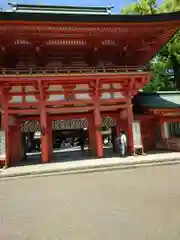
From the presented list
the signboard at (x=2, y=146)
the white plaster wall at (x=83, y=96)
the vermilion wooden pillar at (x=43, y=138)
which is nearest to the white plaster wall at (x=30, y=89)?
the vermilion wooden pillar at (x=43, y=138)

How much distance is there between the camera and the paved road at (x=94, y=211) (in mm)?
4316

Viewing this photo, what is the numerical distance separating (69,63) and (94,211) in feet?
42.5

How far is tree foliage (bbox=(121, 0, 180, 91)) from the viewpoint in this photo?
26.6m

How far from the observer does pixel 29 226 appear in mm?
4855

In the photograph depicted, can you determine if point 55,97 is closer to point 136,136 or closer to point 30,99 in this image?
point 30,99

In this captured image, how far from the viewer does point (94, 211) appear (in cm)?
555

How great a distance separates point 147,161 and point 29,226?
29.7 feet

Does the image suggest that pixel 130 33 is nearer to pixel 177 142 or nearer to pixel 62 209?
pixel 177 142

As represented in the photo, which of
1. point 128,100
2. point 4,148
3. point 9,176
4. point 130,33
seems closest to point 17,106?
point 4,148

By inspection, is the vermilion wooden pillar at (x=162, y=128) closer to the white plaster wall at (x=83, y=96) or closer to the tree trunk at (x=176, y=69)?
the white plaster wall at (x=83, y=96)

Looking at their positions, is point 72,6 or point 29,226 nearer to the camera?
point 29,226

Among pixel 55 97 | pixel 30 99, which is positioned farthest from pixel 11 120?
pixel 55 97

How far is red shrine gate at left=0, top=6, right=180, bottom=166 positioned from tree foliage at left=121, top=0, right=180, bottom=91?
34.8 feet

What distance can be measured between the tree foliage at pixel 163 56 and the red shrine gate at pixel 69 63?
10595 millimetres
